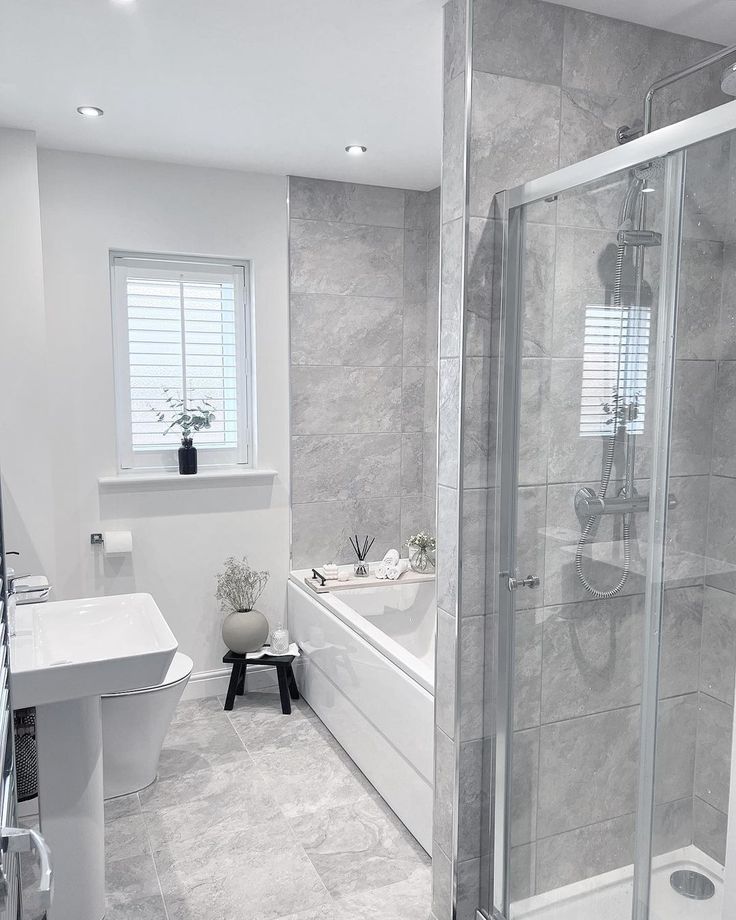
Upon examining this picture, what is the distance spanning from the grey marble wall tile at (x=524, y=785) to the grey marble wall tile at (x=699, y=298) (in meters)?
1.06

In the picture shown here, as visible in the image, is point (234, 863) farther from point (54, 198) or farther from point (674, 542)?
point (54, 198)

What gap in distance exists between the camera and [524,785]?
6.55 feet

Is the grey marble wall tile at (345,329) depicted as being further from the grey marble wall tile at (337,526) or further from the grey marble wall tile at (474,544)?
the grey marble wall tile at (474,544)

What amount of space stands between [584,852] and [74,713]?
4.55 ft

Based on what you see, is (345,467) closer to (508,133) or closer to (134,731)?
(134,731)

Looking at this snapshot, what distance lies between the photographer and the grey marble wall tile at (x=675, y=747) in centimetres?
155

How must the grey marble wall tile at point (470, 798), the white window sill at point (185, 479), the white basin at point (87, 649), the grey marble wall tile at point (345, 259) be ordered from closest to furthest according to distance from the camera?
the white basin at point (87, 649), the grey marble wall tile at point (470, 798), the white window sill at point (185, 479), the grey marble wall tile at point (345, 259)

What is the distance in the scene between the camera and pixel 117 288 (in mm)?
3451

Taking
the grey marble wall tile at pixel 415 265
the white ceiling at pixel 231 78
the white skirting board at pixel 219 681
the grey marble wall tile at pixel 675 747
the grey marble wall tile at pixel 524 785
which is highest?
the white ceiling at pixel 231 78

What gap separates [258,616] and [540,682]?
191 cm

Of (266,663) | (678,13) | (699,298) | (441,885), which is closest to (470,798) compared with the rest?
(441,885)

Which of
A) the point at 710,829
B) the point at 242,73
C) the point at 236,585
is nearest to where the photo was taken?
the point at 710,829

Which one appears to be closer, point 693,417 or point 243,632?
point 693,417

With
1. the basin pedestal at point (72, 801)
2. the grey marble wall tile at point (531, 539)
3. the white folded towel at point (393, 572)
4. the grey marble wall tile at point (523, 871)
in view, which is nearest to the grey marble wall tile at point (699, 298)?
the grey marble wall tile at point (531, 539)
